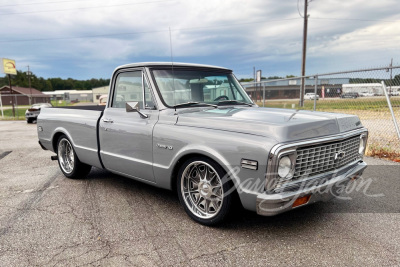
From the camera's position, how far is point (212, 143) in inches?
119

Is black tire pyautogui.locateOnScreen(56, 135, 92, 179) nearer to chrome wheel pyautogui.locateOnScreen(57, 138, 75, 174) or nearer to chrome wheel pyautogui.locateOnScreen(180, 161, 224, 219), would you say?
chrome wheel pyautogui.locateOnScreen(57, 138, 75, 174)

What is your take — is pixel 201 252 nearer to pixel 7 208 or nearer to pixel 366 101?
pixel 7 208

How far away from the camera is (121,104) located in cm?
437

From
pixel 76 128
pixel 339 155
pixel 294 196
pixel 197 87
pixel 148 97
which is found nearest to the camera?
pixel 294 196

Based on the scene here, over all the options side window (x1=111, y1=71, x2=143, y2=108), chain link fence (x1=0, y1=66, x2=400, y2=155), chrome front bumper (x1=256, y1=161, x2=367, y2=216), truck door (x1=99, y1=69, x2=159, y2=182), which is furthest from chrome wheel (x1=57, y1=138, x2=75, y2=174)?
chain link fence (x1=0, y1=66, x2=400, y2=155)

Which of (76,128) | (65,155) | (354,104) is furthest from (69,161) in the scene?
(354,104)

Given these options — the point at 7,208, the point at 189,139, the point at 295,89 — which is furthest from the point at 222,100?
the point at 295,89

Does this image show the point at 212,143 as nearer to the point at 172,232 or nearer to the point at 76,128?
the point at 172,232

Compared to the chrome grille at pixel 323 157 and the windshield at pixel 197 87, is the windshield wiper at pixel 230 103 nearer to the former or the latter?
the windshield at pixel 197 87

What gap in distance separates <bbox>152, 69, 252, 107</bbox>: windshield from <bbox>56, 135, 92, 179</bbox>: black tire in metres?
2.25

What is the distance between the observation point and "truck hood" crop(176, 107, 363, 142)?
2.76 m

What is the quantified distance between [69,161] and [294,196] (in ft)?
13.9

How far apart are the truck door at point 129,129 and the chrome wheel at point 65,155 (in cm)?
130

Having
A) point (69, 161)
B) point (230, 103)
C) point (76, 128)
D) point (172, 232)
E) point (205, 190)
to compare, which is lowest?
point (172, 232)
